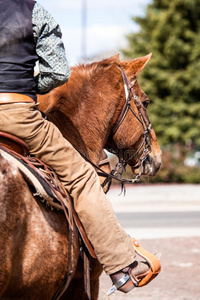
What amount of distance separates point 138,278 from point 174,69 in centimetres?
2757

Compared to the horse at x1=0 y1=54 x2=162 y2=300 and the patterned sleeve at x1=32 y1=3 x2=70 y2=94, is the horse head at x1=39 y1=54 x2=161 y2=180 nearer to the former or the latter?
the horse at x1=0 y1=54 x2=162 y2=300

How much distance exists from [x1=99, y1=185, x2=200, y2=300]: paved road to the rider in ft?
2.34

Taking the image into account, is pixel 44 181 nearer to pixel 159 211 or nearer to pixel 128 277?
pixel 128 277

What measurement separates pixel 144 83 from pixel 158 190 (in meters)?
11.6

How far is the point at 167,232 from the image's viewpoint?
10.5 m

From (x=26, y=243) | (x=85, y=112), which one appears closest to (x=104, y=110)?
(x=85, y=112)

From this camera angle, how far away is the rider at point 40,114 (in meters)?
3.20

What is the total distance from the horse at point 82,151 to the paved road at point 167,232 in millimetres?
907

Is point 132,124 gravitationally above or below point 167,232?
above

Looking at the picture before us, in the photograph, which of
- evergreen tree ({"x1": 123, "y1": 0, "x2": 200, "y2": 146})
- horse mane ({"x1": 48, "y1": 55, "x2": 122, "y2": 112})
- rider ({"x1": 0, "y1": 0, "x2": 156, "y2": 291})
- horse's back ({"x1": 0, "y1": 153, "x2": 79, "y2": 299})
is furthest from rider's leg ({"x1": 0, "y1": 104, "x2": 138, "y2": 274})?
evergreen tree ({"x1": 123, "y1": 0, "x2": 200, "y2": 146})

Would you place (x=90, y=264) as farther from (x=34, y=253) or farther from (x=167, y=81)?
(x=167, y=81)

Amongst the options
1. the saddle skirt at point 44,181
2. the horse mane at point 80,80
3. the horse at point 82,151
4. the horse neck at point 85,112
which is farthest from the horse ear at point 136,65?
the saddle skirt at point 44,181

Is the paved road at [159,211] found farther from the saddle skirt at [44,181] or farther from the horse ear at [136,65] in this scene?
the saddle skirt at [44,181]

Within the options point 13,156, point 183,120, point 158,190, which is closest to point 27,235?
point 13,156
